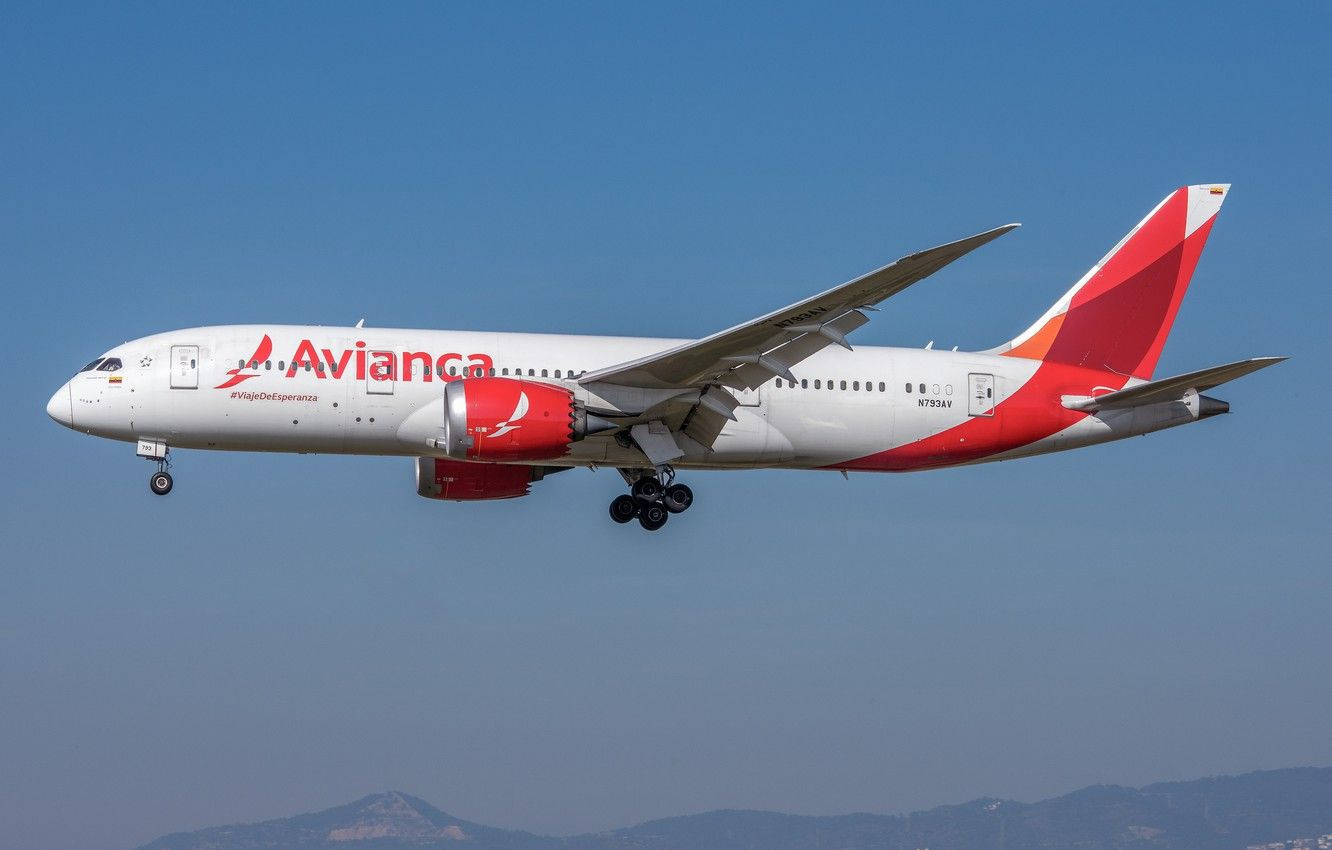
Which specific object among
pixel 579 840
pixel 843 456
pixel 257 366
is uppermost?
Answer: pixel 257 366

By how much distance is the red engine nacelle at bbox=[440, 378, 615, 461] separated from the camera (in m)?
34.1

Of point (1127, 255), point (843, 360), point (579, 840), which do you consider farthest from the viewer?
point (579, 840)

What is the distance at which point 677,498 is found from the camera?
39375mm

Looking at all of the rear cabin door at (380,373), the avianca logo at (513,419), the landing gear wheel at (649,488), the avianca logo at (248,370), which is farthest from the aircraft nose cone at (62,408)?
the landing gear wheel at (649,488)

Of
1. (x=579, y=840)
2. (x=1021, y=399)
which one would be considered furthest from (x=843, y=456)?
(x=579, y=840)

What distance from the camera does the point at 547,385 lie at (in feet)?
116

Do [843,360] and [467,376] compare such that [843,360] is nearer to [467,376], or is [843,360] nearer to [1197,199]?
[467,376]

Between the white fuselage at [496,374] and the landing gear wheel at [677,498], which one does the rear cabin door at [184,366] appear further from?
the landing gear wheel at [677,498]

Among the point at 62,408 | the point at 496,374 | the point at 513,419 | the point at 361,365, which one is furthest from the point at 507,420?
the point at 62,408

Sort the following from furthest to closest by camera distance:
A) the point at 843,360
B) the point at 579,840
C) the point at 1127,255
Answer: the point at 579,840 < the point at 1127,255 < the point at 843,360

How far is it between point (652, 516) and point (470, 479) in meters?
4.76

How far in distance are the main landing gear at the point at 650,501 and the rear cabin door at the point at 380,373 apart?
690 centimetres

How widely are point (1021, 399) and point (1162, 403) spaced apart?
3317 mm

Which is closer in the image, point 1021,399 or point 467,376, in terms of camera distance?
point 467,376
